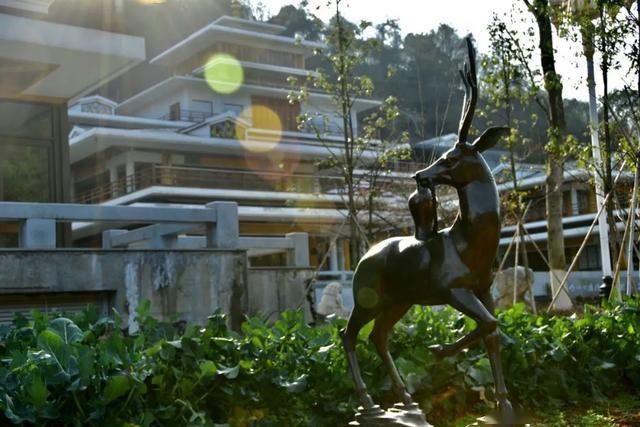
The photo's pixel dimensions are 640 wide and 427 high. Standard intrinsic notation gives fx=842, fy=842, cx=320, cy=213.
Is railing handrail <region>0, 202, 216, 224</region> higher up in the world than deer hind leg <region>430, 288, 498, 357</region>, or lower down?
higher up

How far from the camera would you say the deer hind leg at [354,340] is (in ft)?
15.0

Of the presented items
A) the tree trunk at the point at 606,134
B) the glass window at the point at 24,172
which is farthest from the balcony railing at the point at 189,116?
the tree trunk at the point at 606,134

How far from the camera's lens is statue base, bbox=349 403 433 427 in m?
4.29

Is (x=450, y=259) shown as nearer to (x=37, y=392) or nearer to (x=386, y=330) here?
(x=386, y=330)

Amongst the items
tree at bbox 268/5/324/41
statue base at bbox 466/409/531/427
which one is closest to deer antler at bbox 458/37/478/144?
statue base at bbox 466/409/531/427

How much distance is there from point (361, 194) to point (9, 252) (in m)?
19.5

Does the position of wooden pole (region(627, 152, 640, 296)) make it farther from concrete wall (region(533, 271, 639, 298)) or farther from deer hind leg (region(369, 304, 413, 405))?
concrete wall (region(533, 271, 639, 298))

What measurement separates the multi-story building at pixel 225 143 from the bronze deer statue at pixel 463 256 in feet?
87.2

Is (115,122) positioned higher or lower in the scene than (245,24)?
lower

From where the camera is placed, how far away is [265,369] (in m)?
5.25

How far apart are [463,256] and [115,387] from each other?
6.24ft

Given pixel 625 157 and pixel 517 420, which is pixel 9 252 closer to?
pixel 517 420

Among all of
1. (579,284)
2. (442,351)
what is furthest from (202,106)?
(442,351)

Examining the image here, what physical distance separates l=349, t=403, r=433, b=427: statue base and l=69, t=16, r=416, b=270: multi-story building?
1048 inches
